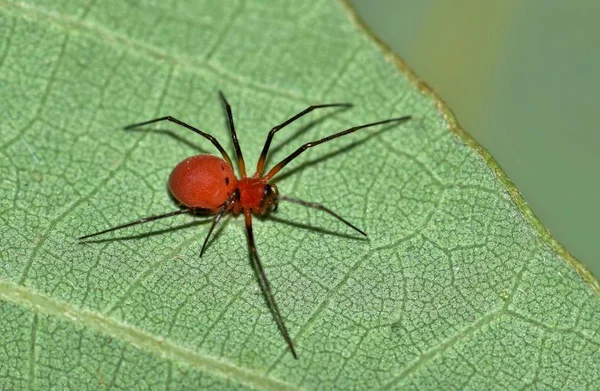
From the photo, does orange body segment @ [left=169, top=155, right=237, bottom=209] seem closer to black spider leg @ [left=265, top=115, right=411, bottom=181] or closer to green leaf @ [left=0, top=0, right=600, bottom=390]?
green leaf @ [left=0, top=0, right=600, bottom=390]

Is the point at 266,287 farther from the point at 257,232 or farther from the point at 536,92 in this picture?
the point at 536,92

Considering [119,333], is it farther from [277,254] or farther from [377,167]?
[377,167]

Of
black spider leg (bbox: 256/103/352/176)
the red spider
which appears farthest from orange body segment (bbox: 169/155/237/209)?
black spider leg (bbox: 256/103/352/176)

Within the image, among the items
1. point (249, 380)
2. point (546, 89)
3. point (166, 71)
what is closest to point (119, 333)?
point (249, 380)

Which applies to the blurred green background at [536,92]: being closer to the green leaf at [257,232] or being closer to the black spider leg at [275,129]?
the green leaf at [257,232]

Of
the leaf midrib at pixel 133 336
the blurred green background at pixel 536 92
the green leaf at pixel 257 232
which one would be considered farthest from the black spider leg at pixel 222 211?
the blurred green background at pixel 536 92

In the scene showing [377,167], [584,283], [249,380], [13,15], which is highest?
[584,283]

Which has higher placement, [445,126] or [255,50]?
[445,126]
